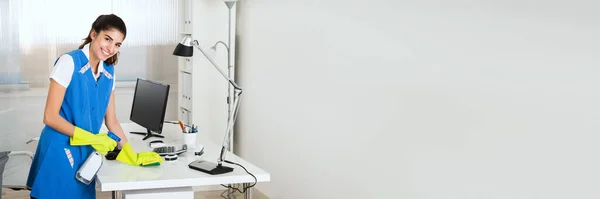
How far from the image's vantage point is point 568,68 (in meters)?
2.53

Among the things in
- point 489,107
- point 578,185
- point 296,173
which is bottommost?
point 296,173

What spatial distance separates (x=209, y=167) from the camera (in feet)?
10.7

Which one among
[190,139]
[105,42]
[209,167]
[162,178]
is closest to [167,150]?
[190,139]

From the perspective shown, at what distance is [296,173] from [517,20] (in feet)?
7.66

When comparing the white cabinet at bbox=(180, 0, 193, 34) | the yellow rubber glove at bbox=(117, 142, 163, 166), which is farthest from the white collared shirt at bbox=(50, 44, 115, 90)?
the white cabinet at bbox=(180, 0, 193, 34)

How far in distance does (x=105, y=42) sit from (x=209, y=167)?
2.45 ft

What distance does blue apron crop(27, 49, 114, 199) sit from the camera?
3.07 m

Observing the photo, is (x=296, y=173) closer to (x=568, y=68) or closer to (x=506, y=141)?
(x=506, y=141)

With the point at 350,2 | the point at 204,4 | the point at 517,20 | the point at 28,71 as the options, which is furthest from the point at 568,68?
the point at 28,71

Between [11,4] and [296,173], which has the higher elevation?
[11,4]

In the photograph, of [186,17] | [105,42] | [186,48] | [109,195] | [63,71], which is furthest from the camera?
[186,17]

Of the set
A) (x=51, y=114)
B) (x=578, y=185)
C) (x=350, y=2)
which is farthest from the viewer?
(x=350, y=2)

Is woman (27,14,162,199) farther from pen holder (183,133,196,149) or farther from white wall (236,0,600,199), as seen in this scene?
white wall (236,0,600,199)

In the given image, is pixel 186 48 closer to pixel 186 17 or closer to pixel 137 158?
pixel 137 158
